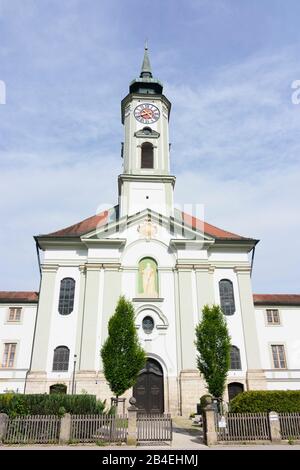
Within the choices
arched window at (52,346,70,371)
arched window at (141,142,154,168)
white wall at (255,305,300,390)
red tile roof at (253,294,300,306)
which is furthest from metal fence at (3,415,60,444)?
arched window at (141,142,154,168)

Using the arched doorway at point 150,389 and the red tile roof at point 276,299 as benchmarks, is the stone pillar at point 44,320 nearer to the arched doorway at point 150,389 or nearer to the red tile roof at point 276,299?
the arched doorway at point 150,389

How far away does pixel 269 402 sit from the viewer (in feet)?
52.7

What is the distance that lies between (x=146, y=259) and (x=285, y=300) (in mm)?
11297

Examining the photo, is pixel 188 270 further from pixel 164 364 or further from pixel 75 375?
pixel 75 375

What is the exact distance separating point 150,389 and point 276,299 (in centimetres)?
1217

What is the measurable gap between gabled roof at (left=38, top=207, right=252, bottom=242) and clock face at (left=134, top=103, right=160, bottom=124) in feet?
28.3

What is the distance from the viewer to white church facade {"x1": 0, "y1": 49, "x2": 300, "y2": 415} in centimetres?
2483

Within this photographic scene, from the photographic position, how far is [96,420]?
14961 mm

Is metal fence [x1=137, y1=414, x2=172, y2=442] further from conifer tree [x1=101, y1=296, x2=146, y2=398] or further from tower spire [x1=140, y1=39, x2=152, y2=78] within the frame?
tower spire [x1=140, y1=39, x2=152, y2=78]

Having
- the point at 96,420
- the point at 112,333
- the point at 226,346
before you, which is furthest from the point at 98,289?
the point at 96,420

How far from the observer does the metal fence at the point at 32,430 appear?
14.5 meters

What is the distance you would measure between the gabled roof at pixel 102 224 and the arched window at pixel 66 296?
3.41 metres
